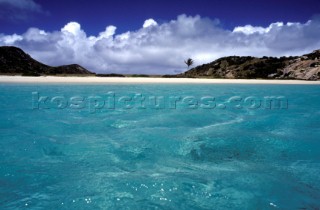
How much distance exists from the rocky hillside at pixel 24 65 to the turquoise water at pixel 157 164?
41527mm

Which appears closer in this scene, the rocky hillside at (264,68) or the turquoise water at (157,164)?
the turquoise water at (157,164)

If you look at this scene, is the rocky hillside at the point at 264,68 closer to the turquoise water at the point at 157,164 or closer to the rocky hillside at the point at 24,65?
the rocky hillside at the point at 24,65

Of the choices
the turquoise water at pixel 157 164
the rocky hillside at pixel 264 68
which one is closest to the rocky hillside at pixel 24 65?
the rocky hillside at pixel 264 68

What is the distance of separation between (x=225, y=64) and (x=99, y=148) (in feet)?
220

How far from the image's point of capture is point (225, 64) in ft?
230

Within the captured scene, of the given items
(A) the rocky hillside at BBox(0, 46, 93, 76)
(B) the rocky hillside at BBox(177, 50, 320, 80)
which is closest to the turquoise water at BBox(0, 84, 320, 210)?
(A) the rocky hillside at BBox(0, 46, 93, 76)

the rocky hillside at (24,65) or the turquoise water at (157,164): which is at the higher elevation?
the rocky hillside at (24,65)

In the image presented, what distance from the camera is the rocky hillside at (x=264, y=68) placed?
50.5 meters

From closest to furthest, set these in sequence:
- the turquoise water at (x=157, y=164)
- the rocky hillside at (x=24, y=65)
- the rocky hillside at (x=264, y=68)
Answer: the turquoise water at (x=157, y=164) < the rocky hillside at (x=24, y=65) < the rocky hillside at (x=264, y=68)

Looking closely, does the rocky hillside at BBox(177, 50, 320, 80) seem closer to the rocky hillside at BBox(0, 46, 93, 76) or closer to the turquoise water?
the rocky hillside at BBox(0, 46, 93, 76)

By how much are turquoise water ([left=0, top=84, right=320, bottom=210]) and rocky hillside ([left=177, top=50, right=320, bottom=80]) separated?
44161 millimetres

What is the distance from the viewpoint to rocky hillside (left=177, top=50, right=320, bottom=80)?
5047 centimetres

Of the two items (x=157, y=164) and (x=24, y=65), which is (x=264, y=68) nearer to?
(x=24, y=65)

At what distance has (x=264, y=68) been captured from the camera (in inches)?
2308
